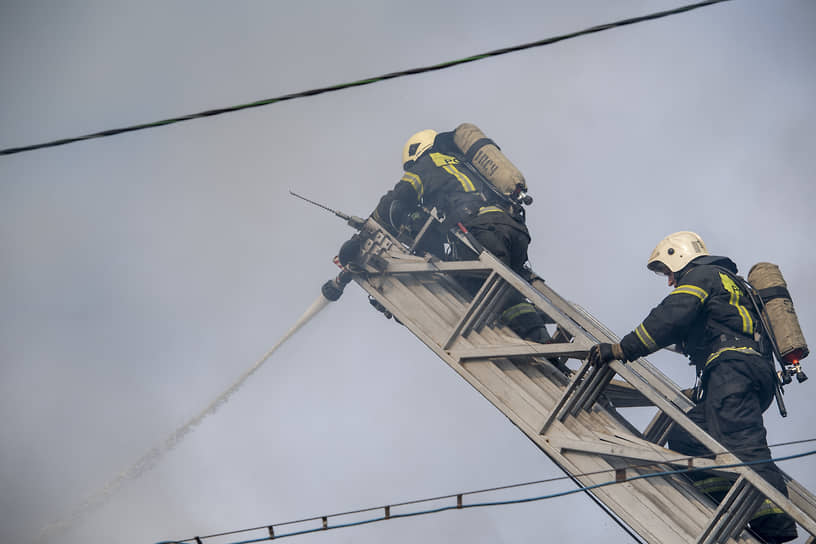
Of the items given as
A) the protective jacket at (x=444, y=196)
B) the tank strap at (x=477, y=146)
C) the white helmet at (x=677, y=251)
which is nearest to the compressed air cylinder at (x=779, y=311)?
the white helmet at (x=677, y=251)

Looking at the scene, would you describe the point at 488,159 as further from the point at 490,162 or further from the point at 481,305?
the point at 481,305

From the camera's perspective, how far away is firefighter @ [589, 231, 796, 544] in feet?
18.1

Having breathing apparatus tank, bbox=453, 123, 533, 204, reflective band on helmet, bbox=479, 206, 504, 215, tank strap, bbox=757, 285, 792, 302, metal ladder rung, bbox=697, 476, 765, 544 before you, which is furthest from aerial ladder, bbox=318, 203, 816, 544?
tank strap, bbox=757, 285, 792, 302

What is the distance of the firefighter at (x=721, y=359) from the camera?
5.53 m

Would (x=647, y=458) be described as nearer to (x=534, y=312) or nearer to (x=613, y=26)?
(x=534, y=312)

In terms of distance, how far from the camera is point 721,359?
5.89 meters

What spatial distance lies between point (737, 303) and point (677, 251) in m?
0.84

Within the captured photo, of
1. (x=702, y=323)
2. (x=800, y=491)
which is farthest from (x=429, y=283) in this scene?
(x=800, y=491)

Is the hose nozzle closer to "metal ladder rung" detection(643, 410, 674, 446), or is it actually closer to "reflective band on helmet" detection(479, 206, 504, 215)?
"reflective band on helmet" detection(479, 206, 504, 215)

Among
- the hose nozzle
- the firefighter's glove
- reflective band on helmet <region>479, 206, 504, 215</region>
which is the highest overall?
reflective band on helmet <region>479, 206, 504, 215</region>

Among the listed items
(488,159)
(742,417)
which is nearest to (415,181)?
(488,159)

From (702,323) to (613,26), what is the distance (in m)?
2.45

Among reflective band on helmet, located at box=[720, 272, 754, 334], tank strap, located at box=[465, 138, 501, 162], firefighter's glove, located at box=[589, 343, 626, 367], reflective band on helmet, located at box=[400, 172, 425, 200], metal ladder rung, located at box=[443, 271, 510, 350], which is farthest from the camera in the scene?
tank strap, located at box=[465, 138, 501, 162]

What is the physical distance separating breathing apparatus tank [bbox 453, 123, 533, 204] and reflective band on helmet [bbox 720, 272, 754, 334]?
199 centimetres
